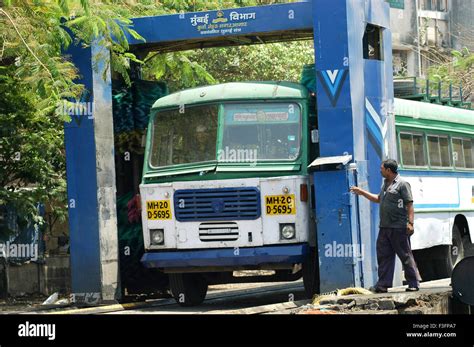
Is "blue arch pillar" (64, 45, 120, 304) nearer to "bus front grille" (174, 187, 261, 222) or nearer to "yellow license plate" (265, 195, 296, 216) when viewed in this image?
"bus front grille" (174, 187, 261, 222)

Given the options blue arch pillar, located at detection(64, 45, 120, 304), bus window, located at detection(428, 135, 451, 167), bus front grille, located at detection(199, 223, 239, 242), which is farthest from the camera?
bus window, located at detection(428, 135, 451, 167)

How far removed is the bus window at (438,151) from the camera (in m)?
21.4

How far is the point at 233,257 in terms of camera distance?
1719 cm

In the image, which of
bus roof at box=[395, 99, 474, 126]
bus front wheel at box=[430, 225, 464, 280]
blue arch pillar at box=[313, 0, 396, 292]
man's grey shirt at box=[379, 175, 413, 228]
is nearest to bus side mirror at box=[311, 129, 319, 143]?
blue arch pillar at box=[313, 0, 396, 292]

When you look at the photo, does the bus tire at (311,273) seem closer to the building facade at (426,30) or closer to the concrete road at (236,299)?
the concrete road at (236,299)

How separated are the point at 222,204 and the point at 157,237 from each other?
124cm

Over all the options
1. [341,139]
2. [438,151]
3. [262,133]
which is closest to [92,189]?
[262,133]

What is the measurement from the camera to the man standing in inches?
639

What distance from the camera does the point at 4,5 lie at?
17516 millimetres

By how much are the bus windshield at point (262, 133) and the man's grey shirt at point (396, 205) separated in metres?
1.81

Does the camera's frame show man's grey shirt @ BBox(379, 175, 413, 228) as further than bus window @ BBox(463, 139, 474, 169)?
No

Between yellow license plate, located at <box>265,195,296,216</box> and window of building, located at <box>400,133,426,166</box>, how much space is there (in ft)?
11.5
